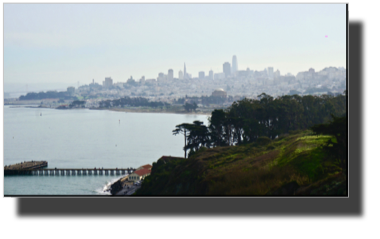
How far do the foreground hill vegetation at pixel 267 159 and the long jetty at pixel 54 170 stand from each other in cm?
452

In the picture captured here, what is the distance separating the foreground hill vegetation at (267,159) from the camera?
493 centimetres

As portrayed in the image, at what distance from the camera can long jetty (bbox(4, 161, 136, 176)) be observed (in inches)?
671

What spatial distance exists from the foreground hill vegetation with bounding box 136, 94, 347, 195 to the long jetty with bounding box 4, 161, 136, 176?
4.52 meters

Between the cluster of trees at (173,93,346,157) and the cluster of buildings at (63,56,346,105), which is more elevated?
the cluster of buildings at (63,56,346,105)

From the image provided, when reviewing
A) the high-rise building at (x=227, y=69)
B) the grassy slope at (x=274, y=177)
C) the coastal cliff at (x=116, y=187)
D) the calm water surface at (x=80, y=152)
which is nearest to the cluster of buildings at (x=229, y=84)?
the high-rise building at (x=227, y=69)

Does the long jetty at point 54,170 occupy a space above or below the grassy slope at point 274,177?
below

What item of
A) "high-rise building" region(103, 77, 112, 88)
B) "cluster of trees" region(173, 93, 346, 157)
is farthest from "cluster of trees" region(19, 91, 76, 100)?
"cluster of trees" region(173, 93, 346, 157)

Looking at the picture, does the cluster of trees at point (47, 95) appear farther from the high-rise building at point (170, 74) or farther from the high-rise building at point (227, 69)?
the high-rise building at point (227, 69)

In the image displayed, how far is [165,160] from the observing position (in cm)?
1365

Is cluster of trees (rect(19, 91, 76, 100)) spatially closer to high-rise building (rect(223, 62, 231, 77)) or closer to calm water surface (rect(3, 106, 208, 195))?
high-rise building (rect(223, 62, 231, 77))

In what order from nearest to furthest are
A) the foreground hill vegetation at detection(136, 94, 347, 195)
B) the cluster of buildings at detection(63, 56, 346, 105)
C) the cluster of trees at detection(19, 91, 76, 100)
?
1. the foreground hill vegetation at detection(136, 94, 347, 195)
2. the cluster of buildings at detection(63, 56, 346, 105)
3. the cluster of trees at detection(19, 91, 76, 100)

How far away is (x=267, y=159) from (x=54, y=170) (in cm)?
1321
